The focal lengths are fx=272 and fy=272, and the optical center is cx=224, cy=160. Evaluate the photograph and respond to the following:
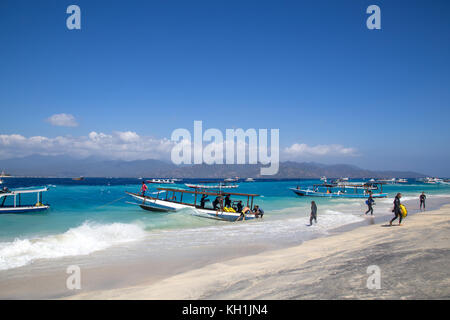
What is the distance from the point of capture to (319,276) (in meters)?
6.96

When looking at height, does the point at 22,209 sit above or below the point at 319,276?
below

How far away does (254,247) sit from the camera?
1195cm

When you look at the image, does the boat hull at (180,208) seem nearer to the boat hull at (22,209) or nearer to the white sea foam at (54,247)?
the white sea foam at (54,247)

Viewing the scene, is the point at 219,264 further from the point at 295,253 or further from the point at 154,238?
the point at 154,238

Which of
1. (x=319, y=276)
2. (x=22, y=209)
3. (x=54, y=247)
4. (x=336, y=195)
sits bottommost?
(x=336, y=195)

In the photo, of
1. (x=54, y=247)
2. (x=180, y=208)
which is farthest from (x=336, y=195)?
(x=54, y=247)

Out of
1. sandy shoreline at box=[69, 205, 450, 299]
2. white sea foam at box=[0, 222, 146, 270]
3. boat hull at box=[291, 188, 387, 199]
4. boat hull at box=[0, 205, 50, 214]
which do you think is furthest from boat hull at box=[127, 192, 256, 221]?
boat hull at box=[291, 188, 387, 199]

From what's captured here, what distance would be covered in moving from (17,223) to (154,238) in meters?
13.4

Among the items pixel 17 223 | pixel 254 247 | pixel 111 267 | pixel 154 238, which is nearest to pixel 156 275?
pixel 111 267

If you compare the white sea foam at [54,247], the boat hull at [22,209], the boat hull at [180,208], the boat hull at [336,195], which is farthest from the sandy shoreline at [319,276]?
the boat hull at [336,195]

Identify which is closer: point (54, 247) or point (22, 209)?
point (54, 247)

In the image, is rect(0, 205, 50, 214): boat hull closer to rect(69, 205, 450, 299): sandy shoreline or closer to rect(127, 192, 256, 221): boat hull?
rect(127, 192, 256, 221): boat hull

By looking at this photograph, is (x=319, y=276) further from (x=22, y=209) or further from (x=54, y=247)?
(x=22, y=209)

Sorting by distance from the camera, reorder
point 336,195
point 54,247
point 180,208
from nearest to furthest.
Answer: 1. point 54,247
2. point 180,208
3. point 336,195
